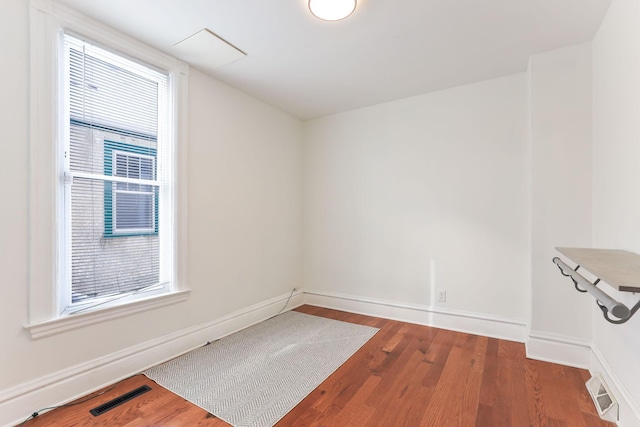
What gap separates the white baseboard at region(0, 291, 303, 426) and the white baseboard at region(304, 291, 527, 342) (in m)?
1.28

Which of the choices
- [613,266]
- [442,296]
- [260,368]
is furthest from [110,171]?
[442,296]

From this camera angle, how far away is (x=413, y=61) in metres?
2.53

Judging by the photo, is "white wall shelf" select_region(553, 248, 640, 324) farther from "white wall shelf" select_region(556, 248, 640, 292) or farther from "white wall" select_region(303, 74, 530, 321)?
"white wall" select_region(303, 74, 530, 321)

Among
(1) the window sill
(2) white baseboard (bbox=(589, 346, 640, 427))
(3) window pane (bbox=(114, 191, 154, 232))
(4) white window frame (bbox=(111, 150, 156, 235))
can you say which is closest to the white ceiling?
(4) white window frame (bbox=(111, 150, 156, 235))

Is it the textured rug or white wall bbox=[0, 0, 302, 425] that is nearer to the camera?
white wall bbox=[0, 0, 302, 425]

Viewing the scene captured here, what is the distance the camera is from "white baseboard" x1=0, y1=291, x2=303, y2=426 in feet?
5.45

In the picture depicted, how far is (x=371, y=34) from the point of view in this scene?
2158 millimetres

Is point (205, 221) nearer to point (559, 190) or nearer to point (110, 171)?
point (110, 171)

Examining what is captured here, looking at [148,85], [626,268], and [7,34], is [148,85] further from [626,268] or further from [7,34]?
[626,268]

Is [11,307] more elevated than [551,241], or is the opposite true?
[551,241]

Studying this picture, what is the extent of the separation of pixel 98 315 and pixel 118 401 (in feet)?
1.87

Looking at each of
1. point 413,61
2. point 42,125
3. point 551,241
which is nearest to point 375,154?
point 413,61

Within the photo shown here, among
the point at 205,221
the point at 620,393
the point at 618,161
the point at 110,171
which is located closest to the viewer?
the point at 620,393

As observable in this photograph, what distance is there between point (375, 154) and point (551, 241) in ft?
6.28
